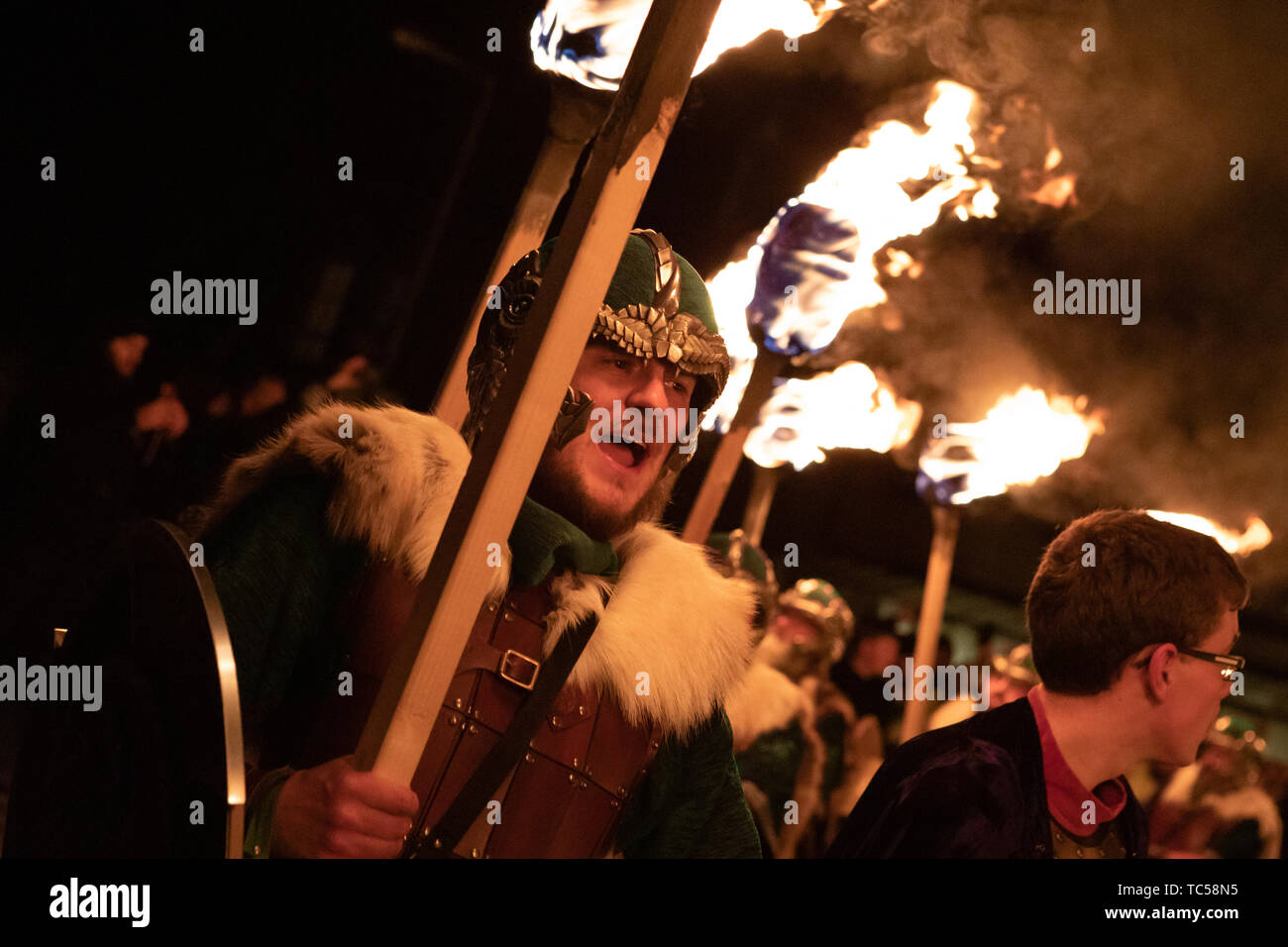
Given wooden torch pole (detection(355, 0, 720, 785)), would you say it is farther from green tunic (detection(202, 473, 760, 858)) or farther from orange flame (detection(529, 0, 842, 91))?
orange flame (detection(529, 0, 842, 91))

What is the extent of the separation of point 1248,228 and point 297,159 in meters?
6.99

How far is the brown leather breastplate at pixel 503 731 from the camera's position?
2109 millimetres

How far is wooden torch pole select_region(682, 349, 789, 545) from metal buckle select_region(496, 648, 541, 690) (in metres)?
1.38

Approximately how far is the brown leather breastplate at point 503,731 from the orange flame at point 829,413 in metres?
4.14

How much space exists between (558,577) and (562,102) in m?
1.09

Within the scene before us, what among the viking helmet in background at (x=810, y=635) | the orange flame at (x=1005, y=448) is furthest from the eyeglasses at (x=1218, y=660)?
the viking helmet in background at (x=810, y=635)

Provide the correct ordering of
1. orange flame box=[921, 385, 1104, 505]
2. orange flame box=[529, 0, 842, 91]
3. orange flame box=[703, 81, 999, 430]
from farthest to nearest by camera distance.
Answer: orange flame box=[921, 385, 1104, 505], orange flame box=[703, 81, 999, 430], orange flame box=[529, 0, 842, 91]

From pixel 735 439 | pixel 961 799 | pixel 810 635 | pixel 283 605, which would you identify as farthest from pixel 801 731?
pixel 283 605

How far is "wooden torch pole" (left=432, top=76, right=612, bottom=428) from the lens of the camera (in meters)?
2.57

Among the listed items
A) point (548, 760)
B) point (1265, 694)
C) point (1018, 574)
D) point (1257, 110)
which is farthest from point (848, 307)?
point (1265, 694)

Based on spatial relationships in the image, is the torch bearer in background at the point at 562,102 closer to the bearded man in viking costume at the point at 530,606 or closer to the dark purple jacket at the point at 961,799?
the bearded man in viking costume at the point at 530,606

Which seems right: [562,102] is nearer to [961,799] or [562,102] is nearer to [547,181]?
[547,181]

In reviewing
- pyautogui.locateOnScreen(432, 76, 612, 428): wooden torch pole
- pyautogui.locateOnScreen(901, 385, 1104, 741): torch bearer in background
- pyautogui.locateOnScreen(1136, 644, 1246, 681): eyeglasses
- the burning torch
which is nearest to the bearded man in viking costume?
pyautogui.locateOnScreen(432, 76, 612, 428): wooden torch pole

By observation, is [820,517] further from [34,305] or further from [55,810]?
[55,810]
